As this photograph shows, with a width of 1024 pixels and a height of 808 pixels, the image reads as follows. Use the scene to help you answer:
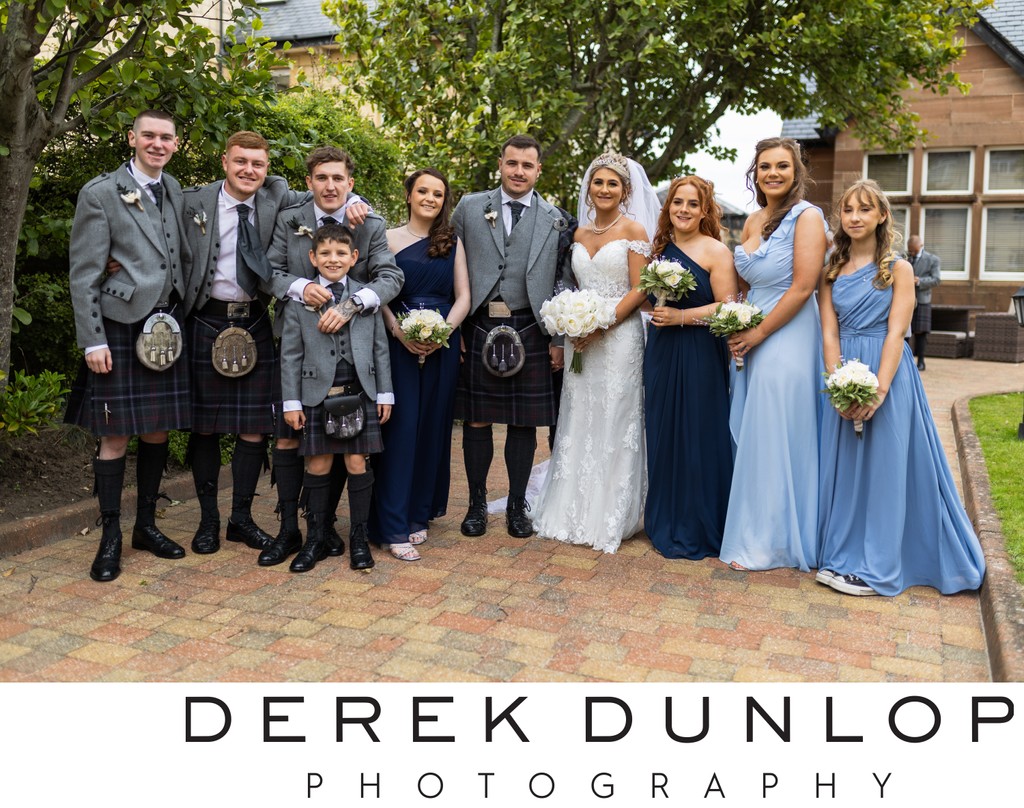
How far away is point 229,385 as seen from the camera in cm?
503

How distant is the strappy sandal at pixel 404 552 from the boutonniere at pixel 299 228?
174 centimetres

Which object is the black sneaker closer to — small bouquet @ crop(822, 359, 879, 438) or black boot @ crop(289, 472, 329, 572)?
small bouquet @ crop(822, 359, 879, 438)

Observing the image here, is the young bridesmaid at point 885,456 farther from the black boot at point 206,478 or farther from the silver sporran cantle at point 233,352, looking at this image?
the black boot at point 206,478

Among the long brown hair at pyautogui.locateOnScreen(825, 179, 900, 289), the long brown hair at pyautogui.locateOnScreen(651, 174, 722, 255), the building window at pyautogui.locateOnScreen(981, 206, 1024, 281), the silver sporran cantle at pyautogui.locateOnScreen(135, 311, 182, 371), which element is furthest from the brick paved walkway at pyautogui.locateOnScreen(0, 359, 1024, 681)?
the building window at pyautogui.locateOnScreen(981, 206, 1024, 281)

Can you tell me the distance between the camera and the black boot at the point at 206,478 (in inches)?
205

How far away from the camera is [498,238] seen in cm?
545

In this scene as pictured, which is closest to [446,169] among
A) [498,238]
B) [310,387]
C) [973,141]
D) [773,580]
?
[498,238]

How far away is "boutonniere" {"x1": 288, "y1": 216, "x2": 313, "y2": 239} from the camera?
4.85 meters

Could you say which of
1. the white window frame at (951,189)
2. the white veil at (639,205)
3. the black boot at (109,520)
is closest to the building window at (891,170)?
the white window frame at (951,189)

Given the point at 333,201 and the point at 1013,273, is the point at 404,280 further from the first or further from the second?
the point at 1013,273

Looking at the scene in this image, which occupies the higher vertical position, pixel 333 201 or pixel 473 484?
pixel 333 201

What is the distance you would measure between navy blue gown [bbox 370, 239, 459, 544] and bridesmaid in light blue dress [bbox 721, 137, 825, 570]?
5.40 ft

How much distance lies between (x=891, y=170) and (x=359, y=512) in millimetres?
20315

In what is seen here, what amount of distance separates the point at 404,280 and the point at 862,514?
9.02ft
